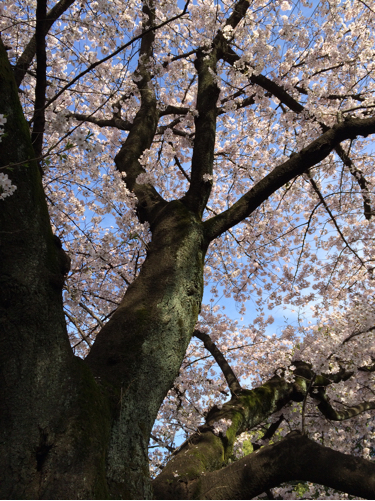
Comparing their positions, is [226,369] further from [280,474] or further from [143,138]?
[143,138]

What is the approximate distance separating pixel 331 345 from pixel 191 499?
373 cm

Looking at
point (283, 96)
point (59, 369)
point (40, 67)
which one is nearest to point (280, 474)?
point (59, 369)

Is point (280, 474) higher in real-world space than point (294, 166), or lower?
lower

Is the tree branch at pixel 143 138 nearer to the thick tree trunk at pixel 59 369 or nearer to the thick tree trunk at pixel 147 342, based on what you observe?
the thick tree trunk at pixel 147 342

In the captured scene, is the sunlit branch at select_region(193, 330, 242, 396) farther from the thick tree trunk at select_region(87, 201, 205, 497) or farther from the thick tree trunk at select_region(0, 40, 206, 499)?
the thick tree trunk at select_region(0, 40, 206, 499)

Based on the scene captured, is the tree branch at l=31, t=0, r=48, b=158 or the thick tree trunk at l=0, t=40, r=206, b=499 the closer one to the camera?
the thick tree trunk at l=0, t=40, r=206, b=499

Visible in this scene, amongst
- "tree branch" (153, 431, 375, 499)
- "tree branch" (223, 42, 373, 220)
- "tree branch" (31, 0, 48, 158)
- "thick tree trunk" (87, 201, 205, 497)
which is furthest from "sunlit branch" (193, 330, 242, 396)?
"tree branch" (31, 0, 48, 158)

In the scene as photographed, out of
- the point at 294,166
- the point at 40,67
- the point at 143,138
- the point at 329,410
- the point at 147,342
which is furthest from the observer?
the point at 329,410

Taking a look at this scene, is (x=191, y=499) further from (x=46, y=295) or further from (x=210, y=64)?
(x=210, y=64)

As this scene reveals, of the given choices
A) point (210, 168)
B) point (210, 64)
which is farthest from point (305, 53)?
point (210, 168)

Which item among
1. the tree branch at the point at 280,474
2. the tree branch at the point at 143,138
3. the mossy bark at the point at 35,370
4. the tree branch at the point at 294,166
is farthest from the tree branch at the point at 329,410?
the mossy bark at the point at 35,370

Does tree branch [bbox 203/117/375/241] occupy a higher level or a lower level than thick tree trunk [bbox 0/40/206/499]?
higher

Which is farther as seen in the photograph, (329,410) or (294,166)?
(329,410)

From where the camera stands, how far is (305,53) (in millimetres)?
5953
